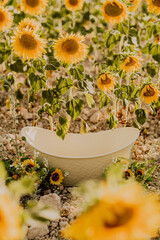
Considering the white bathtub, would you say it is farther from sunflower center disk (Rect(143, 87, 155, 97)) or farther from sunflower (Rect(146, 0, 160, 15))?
sunflower (Rect(146, 0, 160, 15))

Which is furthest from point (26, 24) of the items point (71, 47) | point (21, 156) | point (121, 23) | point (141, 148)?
point (141, 148)

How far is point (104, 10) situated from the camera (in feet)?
6.24

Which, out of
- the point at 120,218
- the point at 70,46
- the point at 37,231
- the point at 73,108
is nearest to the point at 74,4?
the point at 70,46

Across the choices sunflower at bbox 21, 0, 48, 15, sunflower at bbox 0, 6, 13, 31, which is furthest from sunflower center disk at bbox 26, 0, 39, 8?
sunflower at bbox 0, 6, 13, 31

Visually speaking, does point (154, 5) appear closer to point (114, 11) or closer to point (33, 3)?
point (114, 11)

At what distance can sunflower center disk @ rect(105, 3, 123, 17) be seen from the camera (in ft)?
6.08

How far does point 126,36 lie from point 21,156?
107 cm

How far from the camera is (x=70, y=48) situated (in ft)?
5.58

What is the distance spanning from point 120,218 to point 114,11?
156 cm

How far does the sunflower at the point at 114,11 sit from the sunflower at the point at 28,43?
1.48 feet

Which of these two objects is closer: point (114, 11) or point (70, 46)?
point (70, 46)

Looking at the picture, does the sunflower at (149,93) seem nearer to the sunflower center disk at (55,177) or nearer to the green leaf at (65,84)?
the green leaf at (65,84)

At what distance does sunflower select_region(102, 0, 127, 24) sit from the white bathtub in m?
0.67

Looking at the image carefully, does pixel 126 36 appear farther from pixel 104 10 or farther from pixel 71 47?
pixel 71 47
